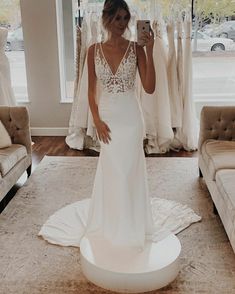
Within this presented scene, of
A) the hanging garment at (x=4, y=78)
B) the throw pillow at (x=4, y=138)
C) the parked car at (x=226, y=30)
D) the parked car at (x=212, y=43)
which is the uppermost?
the parked car at (x=226, y=30)

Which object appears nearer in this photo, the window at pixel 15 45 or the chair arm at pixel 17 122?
the chair arm at pixel 17 122

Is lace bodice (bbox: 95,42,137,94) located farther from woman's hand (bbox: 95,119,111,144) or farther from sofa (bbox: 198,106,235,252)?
sofa (bbox: 198,106,235,252)

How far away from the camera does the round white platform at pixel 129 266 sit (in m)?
2.11

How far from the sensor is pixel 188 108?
14.5 feet

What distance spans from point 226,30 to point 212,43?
227mm

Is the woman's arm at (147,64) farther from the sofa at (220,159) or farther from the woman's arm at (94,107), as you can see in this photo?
the sofa at (220,159)

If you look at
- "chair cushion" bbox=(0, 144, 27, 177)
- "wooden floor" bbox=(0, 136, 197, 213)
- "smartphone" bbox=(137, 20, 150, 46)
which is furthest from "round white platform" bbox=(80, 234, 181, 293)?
"wooden floor" bbox=(0, 136, 197, 213)

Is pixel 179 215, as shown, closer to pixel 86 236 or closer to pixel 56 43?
pixel 86 236

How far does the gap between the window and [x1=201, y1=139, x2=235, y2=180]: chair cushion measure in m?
2.83

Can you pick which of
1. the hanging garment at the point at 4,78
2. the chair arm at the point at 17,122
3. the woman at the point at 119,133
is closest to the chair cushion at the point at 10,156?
the chair arm at the point at 17,122

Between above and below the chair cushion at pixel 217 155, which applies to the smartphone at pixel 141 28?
above

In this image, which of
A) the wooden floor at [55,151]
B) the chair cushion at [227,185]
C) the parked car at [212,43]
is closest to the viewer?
the chair cushion at [227,185]

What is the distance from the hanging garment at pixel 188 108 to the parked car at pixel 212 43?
0.66 meters

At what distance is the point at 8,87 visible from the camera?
468cm
